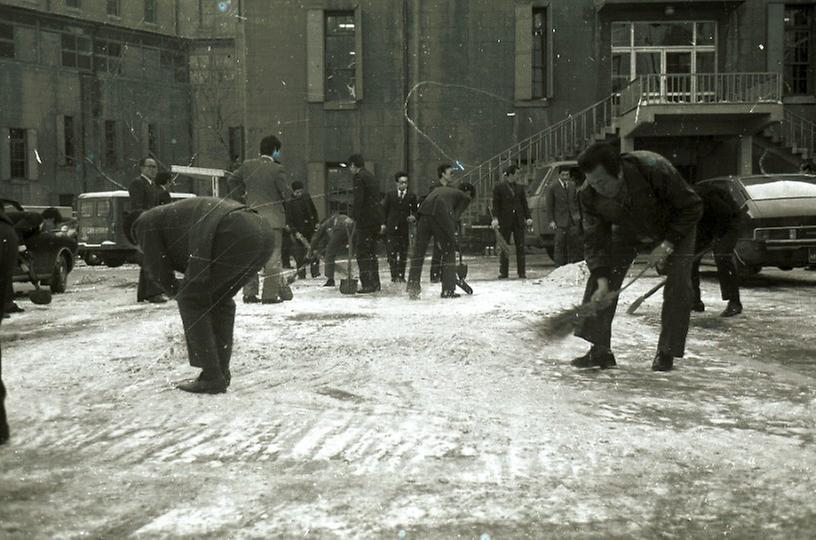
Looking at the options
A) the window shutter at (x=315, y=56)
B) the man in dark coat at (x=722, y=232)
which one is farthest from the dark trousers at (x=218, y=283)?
the window shutter at (x=315, y=56)

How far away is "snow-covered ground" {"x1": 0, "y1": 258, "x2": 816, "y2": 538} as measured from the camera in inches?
153

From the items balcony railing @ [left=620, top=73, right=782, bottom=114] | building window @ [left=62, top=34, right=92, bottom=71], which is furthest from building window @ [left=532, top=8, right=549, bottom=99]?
building window @ [left=62, top=34, right=92, bottom=71]

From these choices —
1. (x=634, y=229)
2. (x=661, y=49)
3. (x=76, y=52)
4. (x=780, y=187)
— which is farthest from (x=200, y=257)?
(x=76, y=52)

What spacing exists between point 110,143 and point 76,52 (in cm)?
421

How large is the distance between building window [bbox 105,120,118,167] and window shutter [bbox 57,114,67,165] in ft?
8.47

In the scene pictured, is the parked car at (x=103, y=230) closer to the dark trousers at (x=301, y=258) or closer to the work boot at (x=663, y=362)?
the dark trousers at (x=301, y=258)

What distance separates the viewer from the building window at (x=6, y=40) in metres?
43.2

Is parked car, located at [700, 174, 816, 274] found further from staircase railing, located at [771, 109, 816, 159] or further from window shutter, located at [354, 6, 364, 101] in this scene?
window shutter, located at [354, 6, 364, 101]

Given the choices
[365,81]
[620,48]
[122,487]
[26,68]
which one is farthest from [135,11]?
[122,487]

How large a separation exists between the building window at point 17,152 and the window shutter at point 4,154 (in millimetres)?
339

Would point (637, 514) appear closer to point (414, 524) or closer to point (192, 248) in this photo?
point (414, 524)

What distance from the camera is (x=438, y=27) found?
28172 millimetres

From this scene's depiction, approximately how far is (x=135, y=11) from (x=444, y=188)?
42759 mm

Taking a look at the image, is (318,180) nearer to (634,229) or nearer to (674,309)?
(634,229)
